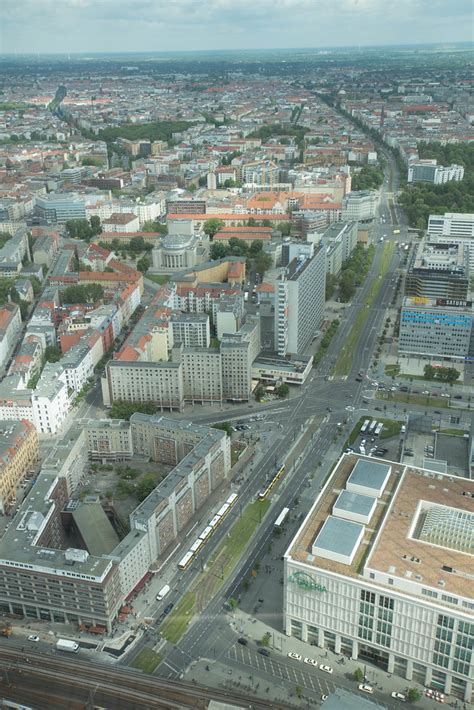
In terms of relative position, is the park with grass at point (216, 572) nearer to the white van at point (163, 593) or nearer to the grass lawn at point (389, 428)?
the white van at point (163, 593)

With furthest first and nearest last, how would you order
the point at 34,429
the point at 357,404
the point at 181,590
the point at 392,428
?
the point at 357,404 → the point at 392,428 → the point at 34,429 → the point at 181,590

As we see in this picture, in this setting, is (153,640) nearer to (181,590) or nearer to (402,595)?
(181,590)

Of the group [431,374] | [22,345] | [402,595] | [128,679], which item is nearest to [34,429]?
[22,345]

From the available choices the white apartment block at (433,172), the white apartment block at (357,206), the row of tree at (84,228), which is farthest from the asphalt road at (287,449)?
the white apartment block at (433,172)

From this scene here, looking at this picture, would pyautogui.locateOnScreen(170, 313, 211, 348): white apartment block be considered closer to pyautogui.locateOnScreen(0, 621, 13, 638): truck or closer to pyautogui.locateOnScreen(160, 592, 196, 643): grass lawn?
pyautogui.locateOnScreen(160, 592, 196, 643): grass lawn

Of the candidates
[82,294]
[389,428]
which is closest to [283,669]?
[389,428]
